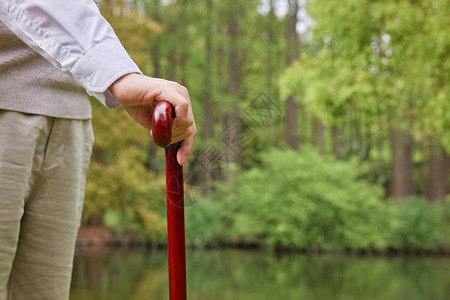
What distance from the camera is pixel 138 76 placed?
1.05 meters

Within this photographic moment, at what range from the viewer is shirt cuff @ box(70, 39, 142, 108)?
1.05m

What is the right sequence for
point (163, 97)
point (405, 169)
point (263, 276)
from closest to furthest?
point (163, 97) → point (263, 276) → point (405, 169)

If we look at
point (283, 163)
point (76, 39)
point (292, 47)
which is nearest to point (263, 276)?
point (283, 163)

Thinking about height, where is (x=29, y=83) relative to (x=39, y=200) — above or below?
above

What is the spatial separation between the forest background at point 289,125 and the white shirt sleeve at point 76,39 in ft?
1.05

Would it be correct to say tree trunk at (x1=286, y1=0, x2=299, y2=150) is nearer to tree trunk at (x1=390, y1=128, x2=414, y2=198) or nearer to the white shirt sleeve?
tree trunk at (x1=390, y1=128, x2=414, y2=198)

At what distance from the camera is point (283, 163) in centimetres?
1568

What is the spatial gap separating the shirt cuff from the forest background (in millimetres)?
309

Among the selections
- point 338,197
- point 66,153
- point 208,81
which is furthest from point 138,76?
point 208,81

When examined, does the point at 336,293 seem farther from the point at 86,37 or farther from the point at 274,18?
the point at 274,18

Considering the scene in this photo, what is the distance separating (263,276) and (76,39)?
357 inches

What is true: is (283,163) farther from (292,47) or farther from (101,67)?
(101,67)

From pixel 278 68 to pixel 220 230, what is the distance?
8.99 m

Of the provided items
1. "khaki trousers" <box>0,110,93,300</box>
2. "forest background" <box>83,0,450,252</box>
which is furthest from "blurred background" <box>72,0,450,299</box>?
"khaki trousers" <box>0,110,93,300</box>
